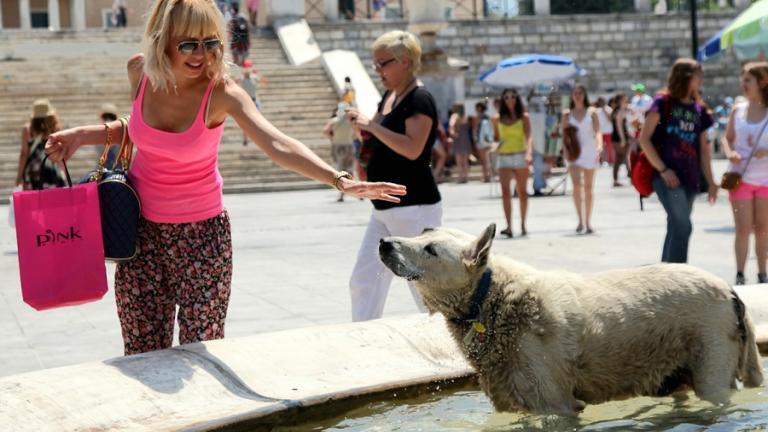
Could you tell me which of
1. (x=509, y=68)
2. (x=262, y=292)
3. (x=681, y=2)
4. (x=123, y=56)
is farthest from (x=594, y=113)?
(x=681, y=2)

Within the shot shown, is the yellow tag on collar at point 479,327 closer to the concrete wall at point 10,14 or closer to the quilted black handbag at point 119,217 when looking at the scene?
the quilted black handbag at point 119,217

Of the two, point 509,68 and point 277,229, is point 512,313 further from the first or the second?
point 509,68

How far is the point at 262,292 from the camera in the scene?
34.7ft

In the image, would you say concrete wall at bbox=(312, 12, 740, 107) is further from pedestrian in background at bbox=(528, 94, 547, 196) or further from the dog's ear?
the dog's ear

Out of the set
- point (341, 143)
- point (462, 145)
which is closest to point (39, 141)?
point (341, 143)

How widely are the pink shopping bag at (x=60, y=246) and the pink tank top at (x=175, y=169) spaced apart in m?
0.22

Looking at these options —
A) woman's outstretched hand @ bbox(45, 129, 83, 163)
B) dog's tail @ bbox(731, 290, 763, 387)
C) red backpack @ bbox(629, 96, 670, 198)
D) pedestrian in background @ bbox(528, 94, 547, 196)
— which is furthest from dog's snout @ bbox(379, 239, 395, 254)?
pedestrian in background @ bbox(528, 94, 547, 196)

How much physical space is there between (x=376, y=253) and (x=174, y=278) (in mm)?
1854

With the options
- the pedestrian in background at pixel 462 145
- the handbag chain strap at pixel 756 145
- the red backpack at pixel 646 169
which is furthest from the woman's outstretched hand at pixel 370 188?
the pedestrian in background at pixel 462 145

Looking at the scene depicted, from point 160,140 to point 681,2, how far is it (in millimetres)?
50649

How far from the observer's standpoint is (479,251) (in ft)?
15.7

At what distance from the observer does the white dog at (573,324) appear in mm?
4863

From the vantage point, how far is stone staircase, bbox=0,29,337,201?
27078 millimetres

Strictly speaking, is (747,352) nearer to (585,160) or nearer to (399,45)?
(399,45)
